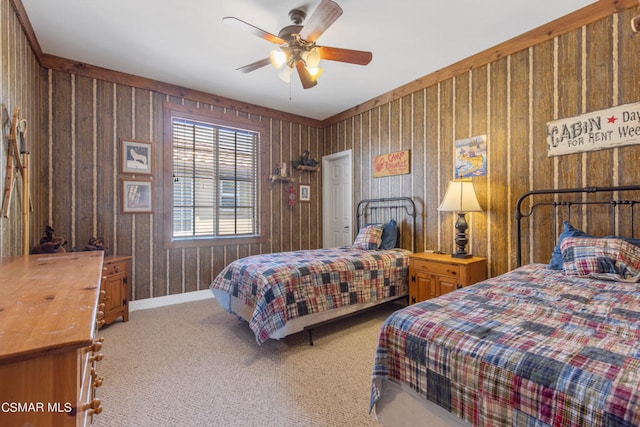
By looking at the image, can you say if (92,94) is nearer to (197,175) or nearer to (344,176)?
(197,175)

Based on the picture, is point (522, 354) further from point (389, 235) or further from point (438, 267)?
point (389, 235)

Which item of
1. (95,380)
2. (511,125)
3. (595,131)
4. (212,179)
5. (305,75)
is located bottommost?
(95,380)

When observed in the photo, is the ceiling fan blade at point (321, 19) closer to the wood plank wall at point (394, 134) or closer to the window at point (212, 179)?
the wood plank wall at point (394, 134)

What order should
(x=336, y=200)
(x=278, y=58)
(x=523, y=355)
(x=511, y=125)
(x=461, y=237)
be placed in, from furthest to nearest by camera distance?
(x=336, y=200)
(x=461, y=237)
(x=511, y=125)
(x=278, y=58)
(x=523, y=355)

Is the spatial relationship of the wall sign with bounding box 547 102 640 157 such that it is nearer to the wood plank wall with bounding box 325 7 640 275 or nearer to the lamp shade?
the wood plank wall with bounding box 325 7 640 275

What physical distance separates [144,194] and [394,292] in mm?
3135

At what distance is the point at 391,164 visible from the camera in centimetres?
401

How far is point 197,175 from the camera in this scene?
405 centimetres

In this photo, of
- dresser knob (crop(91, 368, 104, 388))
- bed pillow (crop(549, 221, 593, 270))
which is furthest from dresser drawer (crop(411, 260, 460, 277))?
dresser knob (crop(91, 368, 104, 388))

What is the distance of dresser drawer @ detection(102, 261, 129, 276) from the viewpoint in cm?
292

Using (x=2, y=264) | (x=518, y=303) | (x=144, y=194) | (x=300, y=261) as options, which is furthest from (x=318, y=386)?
(x=144, y=194)

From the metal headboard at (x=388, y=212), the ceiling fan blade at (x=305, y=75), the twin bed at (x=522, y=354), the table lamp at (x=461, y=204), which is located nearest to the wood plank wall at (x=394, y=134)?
the metal headboard at (x=388, y=212)

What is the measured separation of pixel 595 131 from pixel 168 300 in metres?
4.63

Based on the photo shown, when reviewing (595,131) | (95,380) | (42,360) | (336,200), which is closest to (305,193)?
(336,200)
